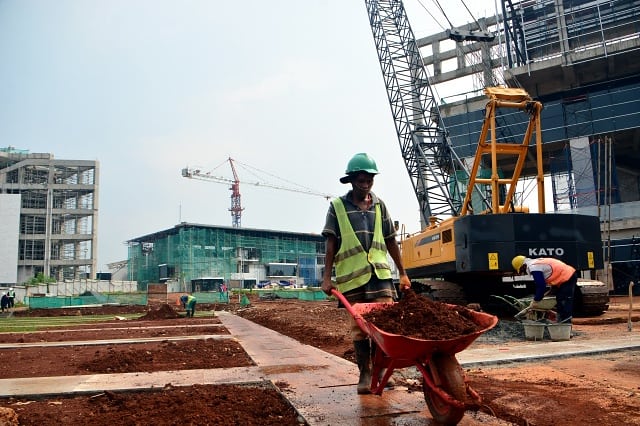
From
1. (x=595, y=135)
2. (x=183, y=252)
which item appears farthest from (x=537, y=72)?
(x=183, y=252)

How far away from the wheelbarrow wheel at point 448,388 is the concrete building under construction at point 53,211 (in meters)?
63.4

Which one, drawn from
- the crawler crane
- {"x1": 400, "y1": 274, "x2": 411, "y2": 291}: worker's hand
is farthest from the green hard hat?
the crawler crane

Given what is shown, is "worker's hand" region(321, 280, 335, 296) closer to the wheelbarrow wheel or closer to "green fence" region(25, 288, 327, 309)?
the wheelbarrow wheel

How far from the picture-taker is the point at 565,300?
24.9 feet

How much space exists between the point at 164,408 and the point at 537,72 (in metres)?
30.9

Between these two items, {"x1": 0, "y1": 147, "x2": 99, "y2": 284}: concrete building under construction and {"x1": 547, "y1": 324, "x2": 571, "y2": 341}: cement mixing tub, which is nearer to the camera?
{"x1": 547, "y1": 324, "x2": 571, "y2": 341}: cement mixing tub

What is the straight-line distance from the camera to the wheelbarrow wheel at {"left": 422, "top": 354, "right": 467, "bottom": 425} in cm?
287

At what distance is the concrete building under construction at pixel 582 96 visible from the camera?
27.3 m

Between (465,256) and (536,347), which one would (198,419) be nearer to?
(536,347)

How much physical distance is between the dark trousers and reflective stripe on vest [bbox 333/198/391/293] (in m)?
4.58

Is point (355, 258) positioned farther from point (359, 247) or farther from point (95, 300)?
point (95, 300)

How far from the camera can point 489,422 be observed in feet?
10.3

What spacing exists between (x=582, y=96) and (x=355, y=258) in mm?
30313

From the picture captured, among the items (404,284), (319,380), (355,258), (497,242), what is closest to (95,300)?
(497,242)
